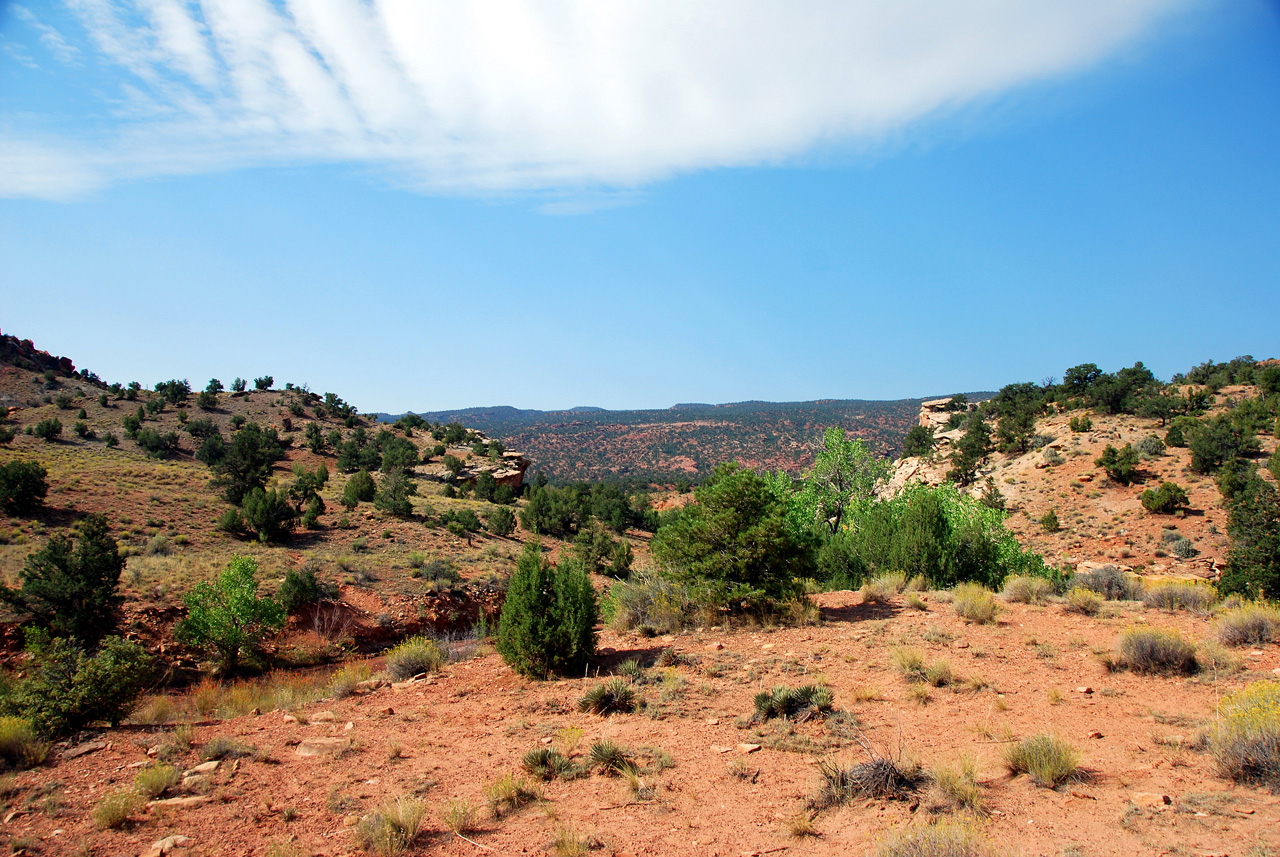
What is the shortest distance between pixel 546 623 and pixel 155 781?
532 cm

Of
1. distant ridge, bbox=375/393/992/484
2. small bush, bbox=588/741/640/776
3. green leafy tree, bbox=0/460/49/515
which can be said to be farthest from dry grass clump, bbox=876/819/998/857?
distant ridge, bbox=375/393/992/484

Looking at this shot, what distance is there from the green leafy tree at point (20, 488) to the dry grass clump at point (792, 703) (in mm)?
28392

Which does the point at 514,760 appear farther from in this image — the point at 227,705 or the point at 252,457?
the point at 252,457

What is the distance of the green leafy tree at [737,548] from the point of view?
514 inches

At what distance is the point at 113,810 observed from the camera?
5.30 meters

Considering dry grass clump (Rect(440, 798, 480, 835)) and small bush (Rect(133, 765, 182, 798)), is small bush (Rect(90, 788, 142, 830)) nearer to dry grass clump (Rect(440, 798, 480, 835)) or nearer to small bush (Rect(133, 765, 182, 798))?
small bush (Rect(133, 765, 182, 798))

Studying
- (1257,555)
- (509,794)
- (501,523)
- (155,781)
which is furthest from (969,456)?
(155,781)

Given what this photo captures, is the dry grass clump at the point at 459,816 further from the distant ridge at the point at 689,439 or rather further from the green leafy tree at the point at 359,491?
the distant ridge at the point at 689,439

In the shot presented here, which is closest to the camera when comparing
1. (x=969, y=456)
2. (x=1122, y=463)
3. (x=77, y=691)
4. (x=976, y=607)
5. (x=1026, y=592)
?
(x=77, y=691)

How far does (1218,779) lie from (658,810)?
480 centimetres

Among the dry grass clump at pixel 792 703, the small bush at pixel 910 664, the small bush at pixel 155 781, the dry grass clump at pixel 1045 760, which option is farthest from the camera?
the small bush at pixel 910 664

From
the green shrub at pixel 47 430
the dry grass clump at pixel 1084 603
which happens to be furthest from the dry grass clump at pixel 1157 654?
the green shrub at pixel 47 430

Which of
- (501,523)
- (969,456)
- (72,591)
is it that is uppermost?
(969,456)

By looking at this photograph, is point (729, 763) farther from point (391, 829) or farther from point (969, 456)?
point (969, 456)
